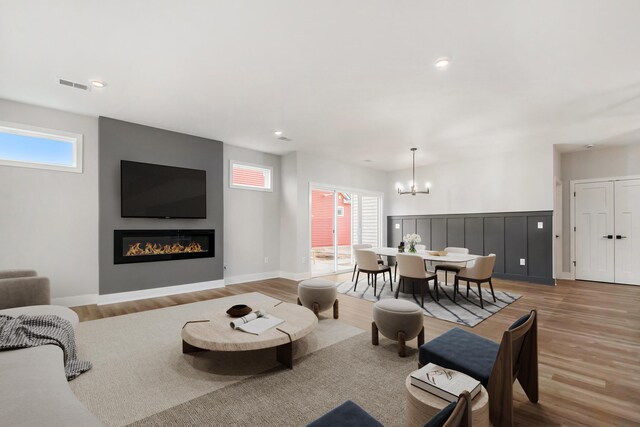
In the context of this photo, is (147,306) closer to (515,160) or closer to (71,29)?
(71,29)

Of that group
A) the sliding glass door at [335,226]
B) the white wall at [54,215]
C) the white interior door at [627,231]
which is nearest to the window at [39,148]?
the white wall at [54,215]

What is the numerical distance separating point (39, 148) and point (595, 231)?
33.0 ft

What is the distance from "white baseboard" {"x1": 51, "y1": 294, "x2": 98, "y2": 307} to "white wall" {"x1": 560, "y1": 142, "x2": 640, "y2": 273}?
29.8ft

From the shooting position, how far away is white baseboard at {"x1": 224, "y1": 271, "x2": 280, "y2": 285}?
6.22 m

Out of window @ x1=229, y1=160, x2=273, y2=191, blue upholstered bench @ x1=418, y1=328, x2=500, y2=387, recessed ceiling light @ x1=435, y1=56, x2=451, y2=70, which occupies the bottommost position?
blue upholstered bench @ x1=418, y1=328, x2=500, y2=387

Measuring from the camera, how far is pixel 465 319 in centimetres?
388

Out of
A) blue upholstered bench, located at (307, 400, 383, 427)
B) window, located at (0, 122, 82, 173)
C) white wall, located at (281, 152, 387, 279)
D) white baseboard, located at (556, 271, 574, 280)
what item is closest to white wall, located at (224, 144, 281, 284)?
white wall, located at (281, 152, 387, 279)

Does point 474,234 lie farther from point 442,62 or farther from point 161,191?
point 161,191

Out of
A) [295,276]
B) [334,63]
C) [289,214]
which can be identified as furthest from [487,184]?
[334,63]

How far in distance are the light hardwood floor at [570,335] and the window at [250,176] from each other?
81.4 inches

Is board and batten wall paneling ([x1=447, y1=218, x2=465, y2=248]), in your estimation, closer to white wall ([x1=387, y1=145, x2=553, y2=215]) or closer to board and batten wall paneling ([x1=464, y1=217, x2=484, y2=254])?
board and batten wall paneling ([x1=464, y1=217, x2=484, y2=254])

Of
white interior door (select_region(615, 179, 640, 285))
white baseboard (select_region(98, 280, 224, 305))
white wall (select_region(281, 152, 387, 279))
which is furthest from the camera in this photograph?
white wall (select_region(281, 152, 387, 279))

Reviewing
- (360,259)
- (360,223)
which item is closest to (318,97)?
(360,259)

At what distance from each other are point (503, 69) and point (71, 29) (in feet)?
13.3
